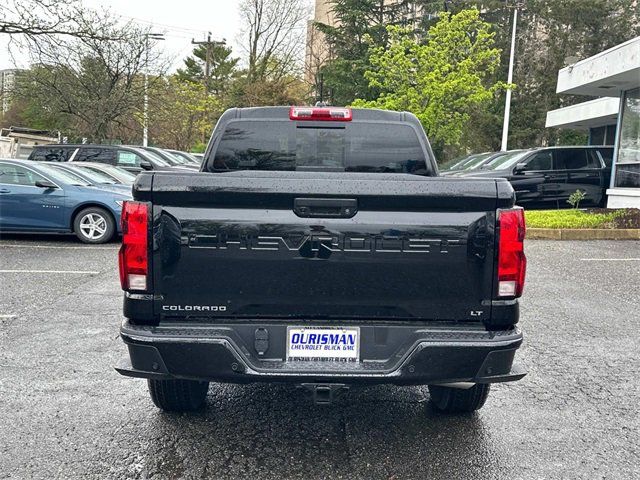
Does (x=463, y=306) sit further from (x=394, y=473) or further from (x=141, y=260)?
(x=141, y=260)

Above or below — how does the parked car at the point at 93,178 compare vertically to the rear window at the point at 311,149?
below

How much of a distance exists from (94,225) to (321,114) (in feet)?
25.1

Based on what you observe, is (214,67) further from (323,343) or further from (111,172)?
(323,343)

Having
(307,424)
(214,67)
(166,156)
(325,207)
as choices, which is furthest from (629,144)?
(214,67)

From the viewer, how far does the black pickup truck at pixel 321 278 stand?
8.94 ft

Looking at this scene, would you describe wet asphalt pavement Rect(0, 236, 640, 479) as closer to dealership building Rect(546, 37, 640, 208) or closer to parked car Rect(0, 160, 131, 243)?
parked car Rect(0, 160, 131, 243)

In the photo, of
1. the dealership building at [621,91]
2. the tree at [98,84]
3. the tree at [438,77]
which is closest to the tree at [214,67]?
the tree at [98,84]

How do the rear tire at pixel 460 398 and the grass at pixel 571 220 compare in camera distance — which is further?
the grass at pixel 571 220

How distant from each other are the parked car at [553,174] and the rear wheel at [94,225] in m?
8.26

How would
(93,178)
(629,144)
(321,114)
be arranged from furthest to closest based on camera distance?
(629,144) → (93,178) → (321,114)

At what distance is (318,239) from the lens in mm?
2734

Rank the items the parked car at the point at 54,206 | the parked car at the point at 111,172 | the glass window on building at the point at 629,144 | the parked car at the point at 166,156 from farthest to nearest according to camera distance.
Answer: the parked car at the point at 166,156 < the glass window on building at the point at 629,144 < the parked car at the point at 111,172 < the parked car at the point at 54,206

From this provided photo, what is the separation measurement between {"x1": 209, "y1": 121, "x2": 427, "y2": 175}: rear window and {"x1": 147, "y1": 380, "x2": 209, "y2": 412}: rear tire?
145cm

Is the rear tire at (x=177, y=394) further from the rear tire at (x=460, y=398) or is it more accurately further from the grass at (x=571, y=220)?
the grass at (x=571, y=220)
